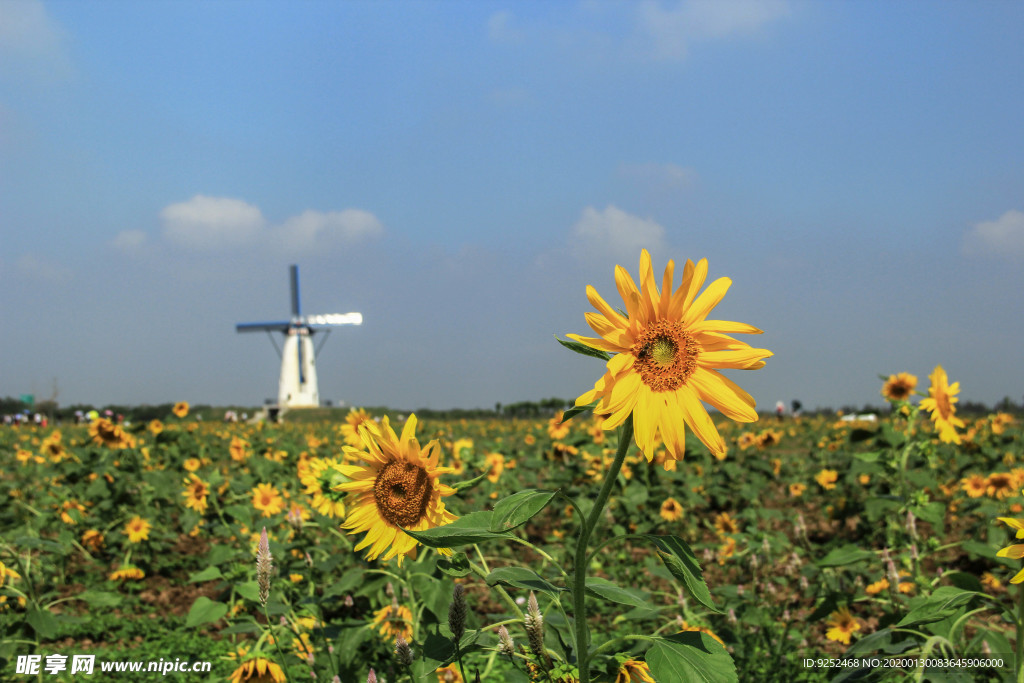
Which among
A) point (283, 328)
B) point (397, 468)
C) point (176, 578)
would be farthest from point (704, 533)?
point (283, 328)

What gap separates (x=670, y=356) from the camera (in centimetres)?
139

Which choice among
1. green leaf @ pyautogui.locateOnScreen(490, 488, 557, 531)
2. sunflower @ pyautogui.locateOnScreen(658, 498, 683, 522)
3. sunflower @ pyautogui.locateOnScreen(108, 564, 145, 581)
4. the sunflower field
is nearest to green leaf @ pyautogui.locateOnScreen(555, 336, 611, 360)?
the sunflower field

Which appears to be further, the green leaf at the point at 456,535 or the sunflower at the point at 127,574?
the sunflower at the point at 127,574

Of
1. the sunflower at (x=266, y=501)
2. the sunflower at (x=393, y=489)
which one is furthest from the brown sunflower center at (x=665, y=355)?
the sunflower at (x=266, y=501)

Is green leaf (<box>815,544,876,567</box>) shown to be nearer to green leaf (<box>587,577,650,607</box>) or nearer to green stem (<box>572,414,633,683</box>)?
green leaf (<box>587,577,650,607</box>)

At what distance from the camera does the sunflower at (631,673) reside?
1.39 meters

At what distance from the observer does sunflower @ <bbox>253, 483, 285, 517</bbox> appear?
4902mm

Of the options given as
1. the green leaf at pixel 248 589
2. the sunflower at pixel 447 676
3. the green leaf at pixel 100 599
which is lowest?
the green leaf at pixel 100 599

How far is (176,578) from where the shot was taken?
18.3ft

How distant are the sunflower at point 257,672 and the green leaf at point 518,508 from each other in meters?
1.63

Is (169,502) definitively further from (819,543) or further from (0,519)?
(819,543)

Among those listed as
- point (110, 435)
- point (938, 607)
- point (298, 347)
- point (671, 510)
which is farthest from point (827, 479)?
point (298, 347)

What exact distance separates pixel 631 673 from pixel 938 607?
3.76 ft

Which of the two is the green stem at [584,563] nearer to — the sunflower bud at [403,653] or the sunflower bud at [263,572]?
the sunflower bud at [403,653]
